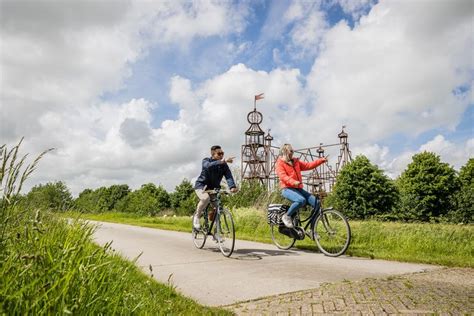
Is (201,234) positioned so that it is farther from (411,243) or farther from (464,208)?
(464,208)

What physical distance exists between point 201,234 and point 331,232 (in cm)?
295

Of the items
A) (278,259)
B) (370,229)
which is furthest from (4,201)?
(370,229)

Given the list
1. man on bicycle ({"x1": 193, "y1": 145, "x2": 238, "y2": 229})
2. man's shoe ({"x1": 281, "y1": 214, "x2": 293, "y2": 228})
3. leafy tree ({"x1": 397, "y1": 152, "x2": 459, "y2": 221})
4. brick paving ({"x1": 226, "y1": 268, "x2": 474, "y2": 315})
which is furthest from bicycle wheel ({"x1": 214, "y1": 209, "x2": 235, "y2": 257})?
leafy tree ({"x1": 397, "y1": 152, "x2": 459, "y2": 221})

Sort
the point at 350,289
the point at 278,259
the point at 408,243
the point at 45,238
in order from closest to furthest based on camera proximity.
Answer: the point at 45,238
the point at 350,289
the point at 278,259
the point at 408,243

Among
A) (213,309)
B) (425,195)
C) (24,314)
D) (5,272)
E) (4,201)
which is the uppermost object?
(425,195)

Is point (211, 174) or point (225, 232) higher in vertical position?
point (211, 174)

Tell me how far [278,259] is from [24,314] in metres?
5.37

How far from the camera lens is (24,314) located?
6.14 ft

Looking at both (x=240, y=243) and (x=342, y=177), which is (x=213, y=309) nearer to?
(x=240, y=243)

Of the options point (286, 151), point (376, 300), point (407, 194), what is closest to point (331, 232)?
point (286, 151)

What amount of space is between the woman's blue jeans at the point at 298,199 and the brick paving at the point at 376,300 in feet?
9.66

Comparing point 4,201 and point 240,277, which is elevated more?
point 4,201

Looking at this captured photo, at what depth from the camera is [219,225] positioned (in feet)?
25.7

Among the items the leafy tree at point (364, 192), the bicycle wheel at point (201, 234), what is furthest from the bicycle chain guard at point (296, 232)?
the leafy tree at point (364, 192)
